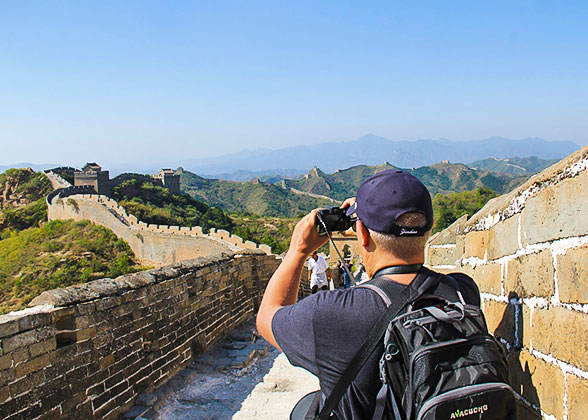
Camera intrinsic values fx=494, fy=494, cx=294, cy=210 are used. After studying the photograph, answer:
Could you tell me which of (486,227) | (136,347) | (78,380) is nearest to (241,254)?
(136,347)

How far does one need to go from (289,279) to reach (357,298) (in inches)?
15.1

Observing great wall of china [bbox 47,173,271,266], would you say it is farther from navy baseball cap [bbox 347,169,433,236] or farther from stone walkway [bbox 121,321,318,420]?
navy baseball cap [bbox 347,169,433,236]

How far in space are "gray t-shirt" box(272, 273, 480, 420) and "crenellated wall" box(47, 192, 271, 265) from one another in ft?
71.8

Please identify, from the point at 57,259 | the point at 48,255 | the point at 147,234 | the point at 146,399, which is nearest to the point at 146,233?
the point at 147,234

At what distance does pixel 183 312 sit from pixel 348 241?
70.3ft

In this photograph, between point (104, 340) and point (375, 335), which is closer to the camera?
point (375, 335)

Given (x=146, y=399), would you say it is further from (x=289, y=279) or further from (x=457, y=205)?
(x=457, y=205)

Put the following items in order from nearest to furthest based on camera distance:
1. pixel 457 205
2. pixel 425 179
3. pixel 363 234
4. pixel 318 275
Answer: pixel 363 234, pixel 318 275, pixel 457 205, pixel 425 179

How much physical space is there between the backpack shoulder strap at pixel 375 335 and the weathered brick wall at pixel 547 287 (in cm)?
39

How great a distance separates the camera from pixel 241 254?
748 cm

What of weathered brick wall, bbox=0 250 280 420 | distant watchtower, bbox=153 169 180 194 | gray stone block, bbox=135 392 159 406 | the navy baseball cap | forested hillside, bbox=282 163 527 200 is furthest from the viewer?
forested hillside, bbox=282 163 527 200

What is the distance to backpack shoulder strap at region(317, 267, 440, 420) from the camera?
148 cm

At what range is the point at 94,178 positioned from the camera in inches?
1879

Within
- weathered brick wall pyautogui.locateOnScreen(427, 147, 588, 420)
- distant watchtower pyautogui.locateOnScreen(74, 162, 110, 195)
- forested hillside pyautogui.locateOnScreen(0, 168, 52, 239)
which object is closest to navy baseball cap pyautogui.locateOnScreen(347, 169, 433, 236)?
weathered brick wall pyautogui.locateOnScreen(427, 147, 588, 420)
